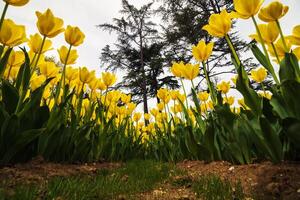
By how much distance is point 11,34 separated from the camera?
223cm

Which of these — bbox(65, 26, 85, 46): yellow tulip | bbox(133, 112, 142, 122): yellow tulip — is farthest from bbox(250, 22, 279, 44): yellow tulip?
bbox(133, 112, 142, 122): yellow tulip

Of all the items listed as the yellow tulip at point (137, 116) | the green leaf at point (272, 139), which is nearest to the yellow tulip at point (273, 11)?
the green leaf at point (272, 139)

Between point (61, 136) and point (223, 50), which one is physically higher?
point (223, 50)

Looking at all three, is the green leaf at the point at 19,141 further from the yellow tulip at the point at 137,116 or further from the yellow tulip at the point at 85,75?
the yellow tulip at the point at 137,116

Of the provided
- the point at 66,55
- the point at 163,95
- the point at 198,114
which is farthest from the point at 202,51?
the point at 163,95

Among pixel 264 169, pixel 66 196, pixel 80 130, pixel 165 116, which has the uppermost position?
pixel 165 116

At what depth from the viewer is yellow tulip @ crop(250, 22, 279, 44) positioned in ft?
7.59

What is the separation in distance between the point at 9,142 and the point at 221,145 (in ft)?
6.93

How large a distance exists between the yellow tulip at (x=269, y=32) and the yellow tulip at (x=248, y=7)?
0.18 meters

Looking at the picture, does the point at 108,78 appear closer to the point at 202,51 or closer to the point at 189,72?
the point at 189,72

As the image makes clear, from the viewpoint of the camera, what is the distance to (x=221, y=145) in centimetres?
309

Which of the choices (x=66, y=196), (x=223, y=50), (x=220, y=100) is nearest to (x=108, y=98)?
(x=220, y=100)

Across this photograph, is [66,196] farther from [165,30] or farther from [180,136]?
[165,30]

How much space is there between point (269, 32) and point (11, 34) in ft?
6.94
